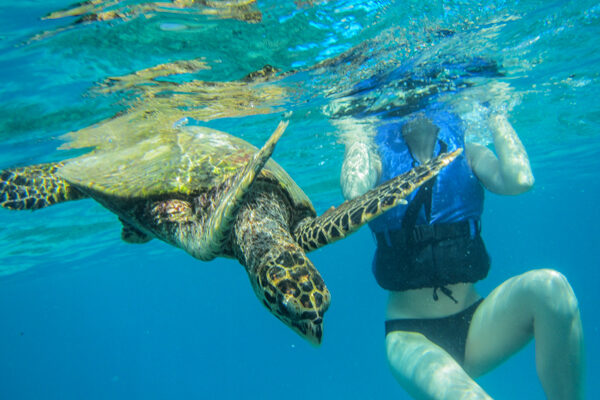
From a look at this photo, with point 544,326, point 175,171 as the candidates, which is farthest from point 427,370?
point 175,171

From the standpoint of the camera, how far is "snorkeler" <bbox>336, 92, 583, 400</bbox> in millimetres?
3215

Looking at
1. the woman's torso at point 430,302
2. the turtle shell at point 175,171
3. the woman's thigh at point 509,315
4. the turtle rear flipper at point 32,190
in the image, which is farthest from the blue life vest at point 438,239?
the turtle rear flipper at point 32,190

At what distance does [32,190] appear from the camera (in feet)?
20.1

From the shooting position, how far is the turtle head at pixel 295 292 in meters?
2.61

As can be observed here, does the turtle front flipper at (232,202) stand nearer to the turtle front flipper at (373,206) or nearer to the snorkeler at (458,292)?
the turtle front flipper at (373,206)

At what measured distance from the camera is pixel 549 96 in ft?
42.5

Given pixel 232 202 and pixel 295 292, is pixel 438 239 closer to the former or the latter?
pixel 295 292

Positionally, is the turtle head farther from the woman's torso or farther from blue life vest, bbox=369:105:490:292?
the woman's torso

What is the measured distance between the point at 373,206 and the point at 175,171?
288 centimetres

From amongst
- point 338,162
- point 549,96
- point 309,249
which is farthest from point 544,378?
point 338,162

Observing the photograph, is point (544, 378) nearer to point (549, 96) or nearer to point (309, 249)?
point (309, 249)

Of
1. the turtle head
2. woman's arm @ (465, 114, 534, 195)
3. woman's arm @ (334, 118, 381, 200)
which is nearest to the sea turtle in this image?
the turtle head

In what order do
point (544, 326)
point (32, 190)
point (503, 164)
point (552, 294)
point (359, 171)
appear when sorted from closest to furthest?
point (552, 294) < point (544, 326) < point (503, 164) < point (359, 171) < point (32, 190)

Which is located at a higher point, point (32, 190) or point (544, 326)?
point (32, 190)
